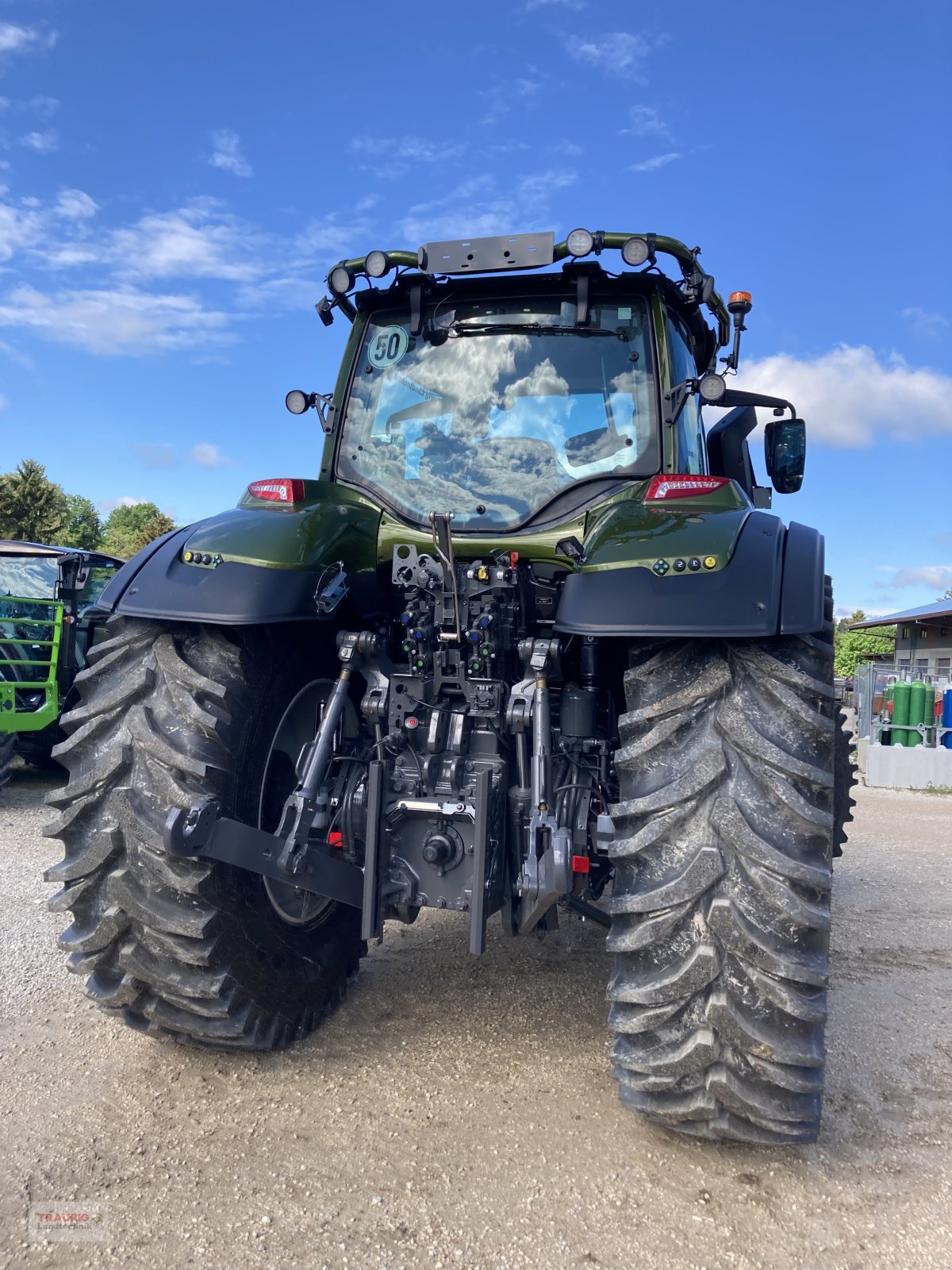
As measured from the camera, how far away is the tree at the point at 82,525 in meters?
51.8

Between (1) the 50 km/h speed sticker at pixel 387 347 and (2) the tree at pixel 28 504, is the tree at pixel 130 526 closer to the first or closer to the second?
(2) the tree at pixel 28 504

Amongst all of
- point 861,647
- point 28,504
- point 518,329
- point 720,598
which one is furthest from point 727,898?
point 861,647

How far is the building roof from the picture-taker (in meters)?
25.8

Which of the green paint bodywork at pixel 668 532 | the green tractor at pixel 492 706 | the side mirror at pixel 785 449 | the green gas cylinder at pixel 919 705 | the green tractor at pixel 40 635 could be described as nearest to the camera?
the green tractor at pixel 492 706

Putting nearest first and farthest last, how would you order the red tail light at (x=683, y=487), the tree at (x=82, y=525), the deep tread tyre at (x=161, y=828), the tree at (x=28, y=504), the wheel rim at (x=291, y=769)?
the deep tread tyre at (x=161, y=828), the red tail light at (x=683, y=487), the wheel rim at (x=291, y=769), the tree at (x=28, y=504), the tree at (x=82, y=525)

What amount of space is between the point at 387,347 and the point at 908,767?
10644 millimetres

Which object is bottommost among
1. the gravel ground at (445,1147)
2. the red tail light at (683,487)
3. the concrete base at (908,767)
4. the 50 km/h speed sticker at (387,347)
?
the gravel ground at (445,1147)

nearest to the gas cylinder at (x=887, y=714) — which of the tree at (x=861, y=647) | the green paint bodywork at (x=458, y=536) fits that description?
the green paint bodywork at (x=458, y=536)

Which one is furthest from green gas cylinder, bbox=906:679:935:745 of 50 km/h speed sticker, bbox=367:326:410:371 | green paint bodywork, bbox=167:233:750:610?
50 km/h speed sticker, bbox=367:326:410:371

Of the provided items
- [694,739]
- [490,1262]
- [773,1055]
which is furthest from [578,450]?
[490,1262]

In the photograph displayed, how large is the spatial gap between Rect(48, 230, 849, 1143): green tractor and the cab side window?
0.9 inches

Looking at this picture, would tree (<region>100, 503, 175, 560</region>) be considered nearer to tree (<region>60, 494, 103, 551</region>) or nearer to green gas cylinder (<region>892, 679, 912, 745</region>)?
tree (<region>60, 494, 103, 551</region>)

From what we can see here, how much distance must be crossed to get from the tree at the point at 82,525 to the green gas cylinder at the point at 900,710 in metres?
43.5

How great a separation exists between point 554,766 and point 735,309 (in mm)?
2096
